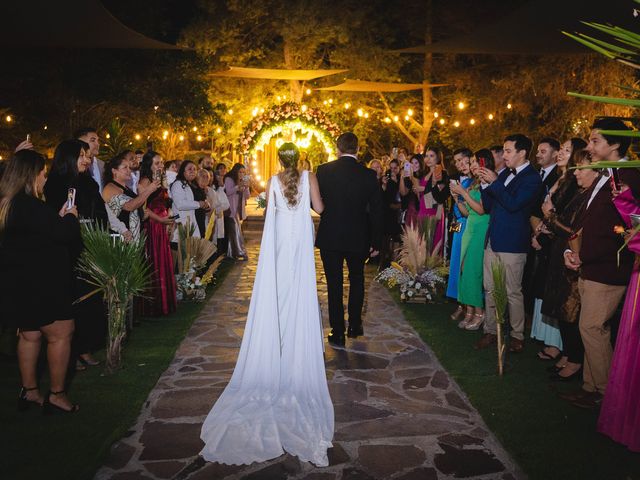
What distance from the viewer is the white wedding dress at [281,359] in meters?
4.66

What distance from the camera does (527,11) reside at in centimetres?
1016

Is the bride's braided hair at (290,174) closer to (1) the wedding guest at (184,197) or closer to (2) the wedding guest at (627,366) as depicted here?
(2) the wedding guest at (627,366)

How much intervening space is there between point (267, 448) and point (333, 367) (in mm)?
2109

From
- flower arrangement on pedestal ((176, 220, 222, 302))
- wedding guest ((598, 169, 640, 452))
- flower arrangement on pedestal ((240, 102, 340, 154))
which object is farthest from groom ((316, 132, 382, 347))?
flower arrangement on pedestal ((240, 102, 340, 154))

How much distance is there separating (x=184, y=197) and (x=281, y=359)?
17.0 ft

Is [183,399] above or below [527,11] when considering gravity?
below

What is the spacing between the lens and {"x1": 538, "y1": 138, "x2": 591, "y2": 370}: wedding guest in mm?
6031

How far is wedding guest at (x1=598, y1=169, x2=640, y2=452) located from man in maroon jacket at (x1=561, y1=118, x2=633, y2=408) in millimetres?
407

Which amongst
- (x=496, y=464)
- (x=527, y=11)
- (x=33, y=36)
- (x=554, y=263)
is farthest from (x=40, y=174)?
(x=527, y=11)

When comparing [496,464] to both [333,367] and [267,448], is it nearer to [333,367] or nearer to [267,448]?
[267,448]

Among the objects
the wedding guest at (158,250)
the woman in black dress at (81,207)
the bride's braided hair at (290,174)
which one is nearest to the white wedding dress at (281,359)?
the bride's braided hair at (290,174)

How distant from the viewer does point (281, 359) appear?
545cm

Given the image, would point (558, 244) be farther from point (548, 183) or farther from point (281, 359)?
point (281, 359)

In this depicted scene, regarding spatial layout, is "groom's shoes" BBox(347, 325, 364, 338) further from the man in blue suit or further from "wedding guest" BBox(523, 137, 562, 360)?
"wedding guest" BBox(523, 137, 562, 360)
